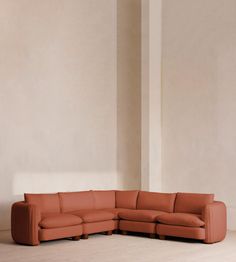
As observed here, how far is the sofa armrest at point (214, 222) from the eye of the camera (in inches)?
357

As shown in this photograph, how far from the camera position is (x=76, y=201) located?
33.7 ft

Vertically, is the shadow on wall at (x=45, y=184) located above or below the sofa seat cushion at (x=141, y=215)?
above

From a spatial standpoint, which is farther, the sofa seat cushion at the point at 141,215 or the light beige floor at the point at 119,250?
the sofa seat cushion at the point at 141,215

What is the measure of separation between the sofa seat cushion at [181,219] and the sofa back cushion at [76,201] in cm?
160

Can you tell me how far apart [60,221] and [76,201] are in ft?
4.20

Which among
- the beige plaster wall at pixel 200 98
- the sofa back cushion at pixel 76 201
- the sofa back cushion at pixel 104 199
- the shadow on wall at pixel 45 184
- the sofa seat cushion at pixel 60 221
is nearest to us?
the sofa seat cushion at pixel 60 221

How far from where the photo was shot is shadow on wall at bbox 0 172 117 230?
34.0 ft

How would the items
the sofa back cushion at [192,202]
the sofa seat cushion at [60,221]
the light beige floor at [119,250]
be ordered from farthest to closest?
1. the sofa back cushion at [192,202]
2. the sofa seat cushion at [60,221]
3. the light beige floor at [119,250]

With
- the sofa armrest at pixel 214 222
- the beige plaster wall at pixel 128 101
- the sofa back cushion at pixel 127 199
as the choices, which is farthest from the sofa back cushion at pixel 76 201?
the sofa armrest at pixel 214 222

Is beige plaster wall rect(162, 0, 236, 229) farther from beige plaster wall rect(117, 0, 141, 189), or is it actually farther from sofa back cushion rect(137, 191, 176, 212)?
sofa back cushion rect(137, 191, 176, 212)

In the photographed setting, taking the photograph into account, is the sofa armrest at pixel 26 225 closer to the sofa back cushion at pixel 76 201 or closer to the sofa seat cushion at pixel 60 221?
the sofa seat cushion at pixel 60 221

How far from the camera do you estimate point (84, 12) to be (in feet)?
38.4

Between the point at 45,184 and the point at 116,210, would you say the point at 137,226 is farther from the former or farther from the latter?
the point at 45,184

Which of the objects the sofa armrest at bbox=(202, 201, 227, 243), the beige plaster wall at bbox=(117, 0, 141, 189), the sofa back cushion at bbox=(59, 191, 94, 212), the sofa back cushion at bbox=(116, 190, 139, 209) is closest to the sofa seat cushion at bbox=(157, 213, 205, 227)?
the sofa armrest at bbox=(202, 201, 227, 243)
